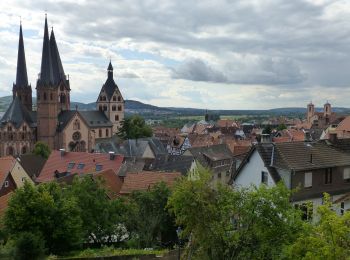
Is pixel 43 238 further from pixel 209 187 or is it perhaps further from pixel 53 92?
pixel 53 92

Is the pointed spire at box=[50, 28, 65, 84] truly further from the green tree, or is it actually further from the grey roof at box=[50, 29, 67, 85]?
the green tree

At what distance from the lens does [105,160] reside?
55.5 metres

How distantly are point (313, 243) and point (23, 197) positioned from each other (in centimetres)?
1885

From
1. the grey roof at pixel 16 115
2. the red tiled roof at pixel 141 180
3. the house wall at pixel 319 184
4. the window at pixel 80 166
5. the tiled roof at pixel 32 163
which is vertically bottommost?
the tiled roof at pixel 32 163

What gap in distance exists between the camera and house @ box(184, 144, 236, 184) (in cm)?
6212

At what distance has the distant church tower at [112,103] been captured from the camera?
130 meters

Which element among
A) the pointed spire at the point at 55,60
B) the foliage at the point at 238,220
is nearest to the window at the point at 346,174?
the foliage at the point at 238,220

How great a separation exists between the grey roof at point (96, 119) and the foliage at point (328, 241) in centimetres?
10507

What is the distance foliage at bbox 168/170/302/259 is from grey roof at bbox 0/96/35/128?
89712 mm

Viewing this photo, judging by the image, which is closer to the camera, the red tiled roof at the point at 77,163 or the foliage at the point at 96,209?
the foliage at the point at 96,209

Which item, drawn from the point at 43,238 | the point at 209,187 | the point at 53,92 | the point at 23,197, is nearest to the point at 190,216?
the point at 209,187

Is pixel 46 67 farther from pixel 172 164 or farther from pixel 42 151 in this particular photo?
pixel 172 164

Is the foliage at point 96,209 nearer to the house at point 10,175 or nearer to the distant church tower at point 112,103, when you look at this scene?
the house at point 10,175

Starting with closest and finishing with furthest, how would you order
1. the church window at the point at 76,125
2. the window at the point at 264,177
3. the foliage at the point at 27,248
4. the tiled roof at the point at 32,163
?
the foliage at the point at 27,248, the window at the point at 264,177, the tiled roof at the point at 32,163, the church window at the point at 76,125
